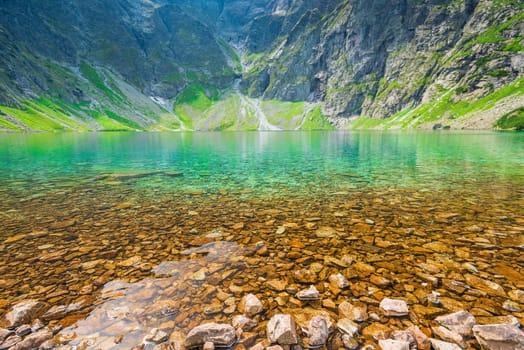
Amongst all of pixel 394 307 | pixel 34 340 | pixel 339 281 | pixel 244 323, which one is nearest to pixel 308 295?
pixel 339 281

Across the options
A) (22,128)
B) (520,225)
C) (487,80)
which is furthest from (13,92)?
(487,80)

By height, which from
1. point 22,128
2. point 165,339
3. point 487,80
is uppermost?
point 487,80

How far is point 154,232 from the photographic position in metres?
11.7

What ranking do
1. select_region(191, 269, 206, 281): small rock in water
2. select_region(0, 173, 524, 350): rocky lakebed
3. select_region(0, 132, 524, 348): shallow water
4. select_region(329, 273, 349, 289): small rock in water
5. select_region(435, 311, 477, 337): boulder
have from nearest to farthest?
select_region(435, 311, 477, 337): boulder → select_region(0, 173, 524, 350): rocky lakebed → select_region(0, 132, 524, 348): shallow water → select_region(329, 273, 349, 289): small rock in water → select_region(191, 269, 206, 281): small rock in water

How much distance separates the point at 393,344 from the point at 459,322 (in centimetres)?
173

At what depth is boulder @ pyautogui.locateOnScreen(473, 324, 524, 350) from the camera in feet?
15.6

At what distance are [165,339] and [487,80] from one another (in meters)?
228

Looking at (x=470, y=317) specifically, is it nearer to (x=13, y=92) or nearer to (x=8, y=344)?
(x=8, y=344)

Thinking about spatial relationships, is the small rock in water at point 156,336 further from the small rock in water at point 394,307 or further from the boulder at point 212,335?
the small rock in water at point 394,307

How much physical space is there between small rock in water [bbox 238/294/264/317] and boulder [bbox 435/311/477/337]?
13.1ft

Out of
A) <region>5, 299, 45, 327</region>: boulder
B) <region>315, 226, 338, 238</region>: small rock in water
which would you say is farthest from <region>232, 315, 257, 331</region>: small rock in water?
<region>315, 226, 338, 238</region>: small rock in water

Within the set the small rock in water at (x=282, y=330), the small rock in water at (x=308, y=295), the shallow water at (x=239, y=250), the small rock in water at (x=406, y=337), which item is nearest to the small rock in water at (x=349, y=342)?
the shallow water at (x=239, y=250)

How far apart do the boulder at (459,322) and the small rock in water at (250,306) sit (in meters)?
4.01

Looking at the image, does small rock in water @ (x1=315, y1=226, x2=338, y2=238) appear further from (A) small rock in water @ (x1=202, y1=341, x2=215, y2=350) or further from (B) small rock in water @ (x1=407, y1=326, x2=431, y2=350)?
(A) small rock in water @ (x1=202, y1=341, x2=215, y2=350)
